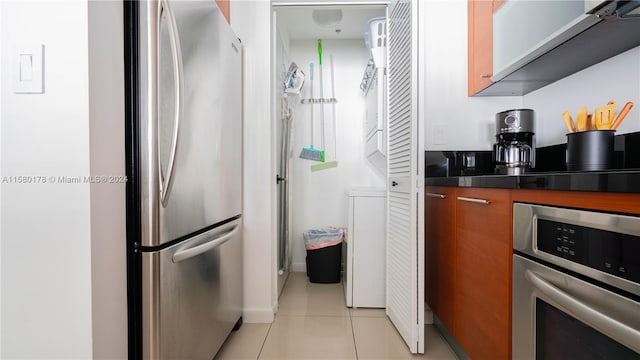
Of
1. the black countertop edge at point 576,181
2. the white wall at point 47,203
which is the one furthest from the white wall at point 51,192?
the black countertop edge at point 576,181

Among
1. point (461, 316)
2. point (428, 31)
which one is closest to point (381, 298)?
point (461, 316)

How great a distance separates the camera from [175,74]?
97 centimetres

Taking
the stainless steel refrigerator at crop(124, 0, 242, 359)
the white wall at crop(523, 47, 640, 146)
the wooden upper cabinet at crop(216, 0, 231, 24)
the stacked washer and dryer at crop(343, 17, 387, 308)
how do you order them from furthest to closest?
1. the stacked washer and dryer at crop(343, 17, 387, 308)
2. the wooden upper cabinet at crop(216, 0, 231, 24)
3. the white wall at crop(523, 47, 640, 146)
4. the stainless steel refrigerator at crop(124, 0, 242, 359)

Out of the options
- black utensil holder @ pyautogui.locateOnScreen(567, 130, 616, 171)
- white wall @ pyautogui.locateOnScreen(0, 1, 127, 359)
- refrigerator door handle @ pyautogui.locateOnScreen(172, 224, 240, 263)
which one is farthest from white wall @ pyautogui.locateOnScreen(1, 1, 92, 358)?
black utensil holder @ pyautogui.locateOnScreen(567, 130, 616, 171)

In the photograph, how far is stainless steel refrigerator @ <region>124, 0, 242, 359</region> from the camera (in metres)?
0.91

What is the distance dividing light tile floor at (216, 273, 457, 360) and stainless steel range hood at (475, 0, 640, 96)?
148 centimetres

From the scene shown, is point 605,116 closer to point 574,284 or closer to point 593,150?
point 593,150

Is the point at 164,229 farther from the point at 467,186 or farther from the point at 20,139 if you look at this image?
the point at 467,186

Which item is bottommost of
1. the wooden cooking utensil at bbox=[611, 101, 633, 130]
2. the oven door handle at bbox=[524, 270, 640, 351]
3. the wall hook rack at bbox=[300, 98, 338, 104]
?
the oven door handle at bbox=[524, 270, 640, 351]

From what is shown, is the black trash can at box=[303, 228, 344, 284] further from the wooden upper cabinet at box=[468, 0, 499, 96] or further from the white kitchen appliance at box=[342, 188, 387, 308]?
the wooden upper cabinet at box=[468, 0, 499, 96]

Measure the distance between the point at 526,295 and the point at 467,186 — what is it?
48 centimetres

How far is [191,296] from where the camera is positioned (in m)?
1.13

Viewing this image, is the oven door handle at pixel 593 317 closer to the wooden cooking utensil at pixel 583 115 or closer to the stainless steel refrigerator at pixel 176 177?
the wooden cooking utensil at pixel 583 115

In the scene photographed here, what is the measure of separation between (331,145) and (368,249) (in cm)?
119
